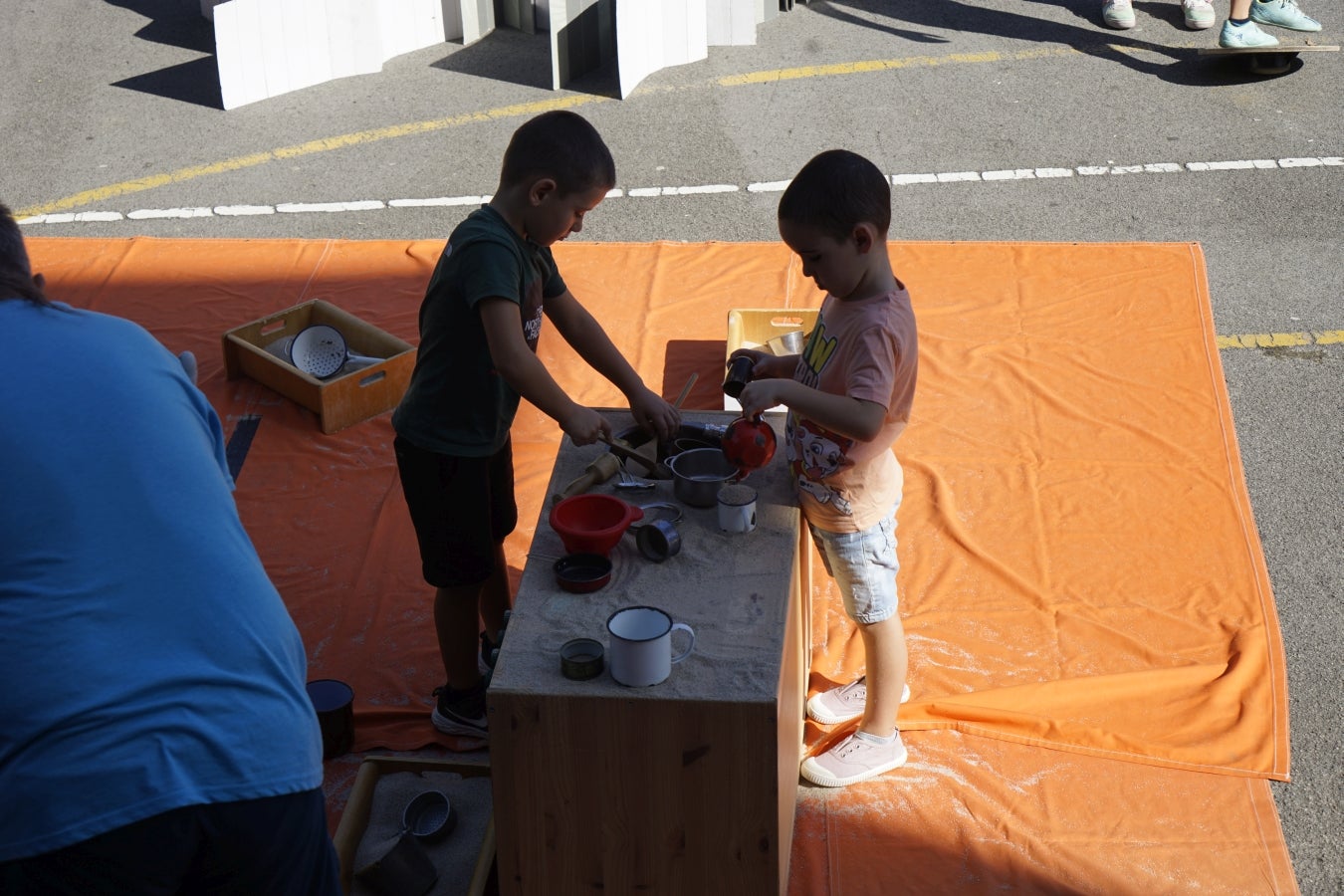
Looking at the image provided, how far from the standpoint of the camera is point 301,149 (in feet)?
23.1

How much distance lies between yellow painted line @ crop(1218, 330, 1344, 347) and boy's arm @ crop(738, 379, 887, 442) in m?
3.00

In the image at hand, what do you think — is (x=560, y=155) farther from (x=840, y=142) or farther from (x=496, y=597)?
(x=840, y=142)

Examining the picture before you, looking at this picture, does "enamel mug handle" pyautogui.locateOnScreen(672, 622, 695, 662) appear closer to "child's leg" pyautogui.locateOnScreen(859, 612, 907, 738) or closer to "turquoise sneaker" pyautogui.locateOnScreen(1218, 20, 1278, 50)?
"child's leg" pyautogui.locateOnScreen(859, 612, 907, 738)

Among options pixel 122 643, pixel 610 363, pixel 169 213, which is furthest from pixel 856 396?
pixel 169 213

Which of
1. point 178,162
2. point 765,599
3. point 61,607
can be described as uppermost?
point 61,607

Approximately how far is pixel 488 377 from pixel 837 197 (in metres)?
0.85

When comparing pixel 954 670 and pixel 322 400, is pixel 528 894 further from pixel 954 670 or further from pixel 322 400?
pixel 322 400

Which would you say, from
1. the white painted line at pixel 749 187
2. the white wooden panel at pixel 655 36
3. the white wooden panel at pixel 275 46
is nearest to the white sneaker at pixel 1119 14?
the white painted line at pixel 749 187

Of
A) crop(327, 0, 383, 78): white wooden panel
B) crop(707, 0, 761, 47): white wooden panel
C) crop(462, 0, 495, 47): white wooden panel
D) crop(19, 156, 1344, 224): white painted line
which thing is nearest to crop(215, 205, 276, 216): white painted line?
crop(19, 156, 1344, 224): white painted line

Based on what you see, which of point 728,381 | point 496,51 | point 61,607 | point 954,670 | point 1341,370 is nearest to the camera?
point 61,607

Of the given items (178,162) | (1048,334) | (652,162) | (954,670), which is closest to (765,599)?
(954,670)

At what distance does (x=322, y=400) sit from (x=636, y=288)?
1.52 m

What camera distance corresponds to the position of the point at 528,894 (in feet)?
7.77

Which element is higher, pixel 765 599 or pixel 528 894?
pixel 765 599
